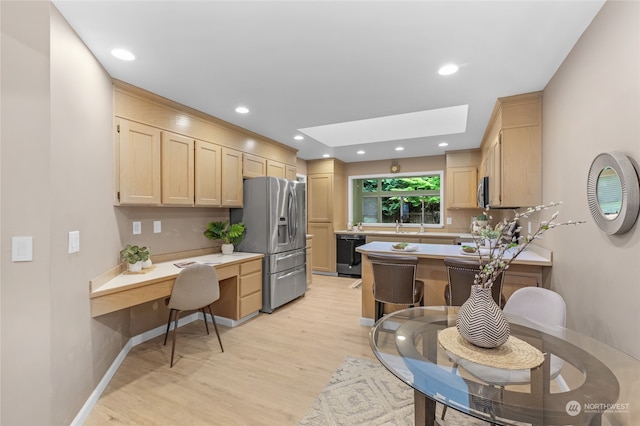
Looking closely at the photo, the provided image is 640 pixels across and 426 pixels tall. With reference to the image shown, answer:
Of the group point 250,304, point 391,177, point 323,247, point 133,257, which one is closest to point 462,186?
point 391,177

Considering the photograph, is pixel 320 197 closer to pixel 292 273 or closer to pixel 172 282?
pixel 292 273

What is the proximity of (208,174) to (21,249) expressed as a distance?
6.66 feet

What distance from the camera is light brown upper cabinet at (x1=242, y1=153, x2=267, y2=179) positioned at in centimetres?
396

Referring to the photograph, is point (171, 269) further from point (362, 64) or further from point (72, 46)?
point (362, 64)

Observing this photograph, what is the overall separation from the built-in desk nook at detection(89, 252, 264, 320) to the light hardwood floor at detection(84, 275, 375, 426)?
0.28m

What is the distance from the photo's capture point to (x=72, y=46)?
5.84ft

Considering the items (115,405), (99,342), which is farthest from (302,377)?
(99,342)

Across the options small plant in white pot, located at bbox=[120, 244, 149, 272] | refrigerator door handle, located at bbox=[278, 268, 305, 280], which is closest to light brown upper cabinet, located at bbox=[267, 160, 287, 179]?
refrigerator door handle, located at bbox=[278, 268, 305, 280]

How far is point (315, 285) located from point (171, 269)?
9.81 ft

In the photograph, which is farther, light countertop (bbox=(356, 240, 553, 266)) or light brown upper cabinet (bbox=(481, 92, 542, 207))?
light brown upper cabinet (bbox=(481, 92, 542, 207))

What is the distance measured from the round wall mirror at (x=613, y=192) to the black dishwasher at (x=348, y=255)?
169 inches

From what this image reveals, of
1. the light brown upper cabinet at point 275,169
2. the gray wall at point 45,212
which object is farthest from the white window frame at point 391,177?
the gray wall at point 45,212

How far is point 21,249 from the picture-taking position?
58.2 inches

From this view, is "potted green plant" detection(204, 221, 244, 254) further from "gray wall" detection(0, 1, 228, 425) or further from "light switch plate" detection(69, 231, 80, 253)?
"light switch plate" detection(69, 231, 80, 253)
